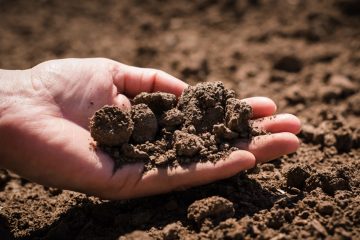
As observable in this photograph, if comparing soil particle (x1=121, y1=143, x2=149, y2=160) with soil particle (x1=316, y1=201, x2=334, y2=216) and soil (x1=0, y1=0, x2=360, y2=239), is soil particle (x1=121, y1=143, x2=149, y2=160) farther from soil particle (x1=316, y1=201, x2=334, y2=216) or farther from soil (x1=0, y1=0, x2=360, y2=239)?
soil particle (x1=316, y1=201, x2=334, y2=216)

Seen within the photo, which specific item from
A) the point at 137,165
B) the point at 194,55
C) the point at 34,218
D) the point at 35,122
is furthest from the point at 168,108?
the point at 194,55

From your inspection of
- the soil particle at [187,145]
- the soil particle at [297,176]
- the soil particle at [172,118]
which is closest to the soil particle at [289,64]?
the soil particle at [297,176]

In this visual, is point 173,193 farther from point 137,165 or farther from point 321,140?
point 321,140

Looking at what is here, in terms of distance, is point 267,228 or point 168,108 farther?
point 168,108

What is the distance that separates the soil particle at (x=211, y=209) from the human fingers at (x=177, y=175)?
15cm

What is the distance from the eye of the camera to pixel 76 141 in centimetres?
249

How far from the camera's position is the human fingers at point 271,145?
2496 millimetres

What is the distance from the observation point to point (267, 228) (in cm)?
229

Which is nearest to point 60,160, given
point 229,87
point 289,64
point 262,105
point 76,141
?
point 76,141

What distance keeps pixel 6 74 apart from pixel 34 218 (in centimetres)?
100

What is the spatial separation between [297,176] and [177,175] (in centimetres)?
78

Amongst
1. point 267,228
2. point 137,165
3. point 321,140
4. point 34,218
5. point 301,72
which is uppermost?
point 301,72

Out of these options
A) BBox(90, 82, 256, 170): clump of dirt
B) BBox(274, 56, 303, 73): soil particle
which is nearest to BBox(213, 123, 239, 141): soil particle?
BBox(90, 82, 256, 170): clump of dirt

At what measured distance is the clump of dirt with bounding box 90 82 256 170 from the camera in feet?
8.09
